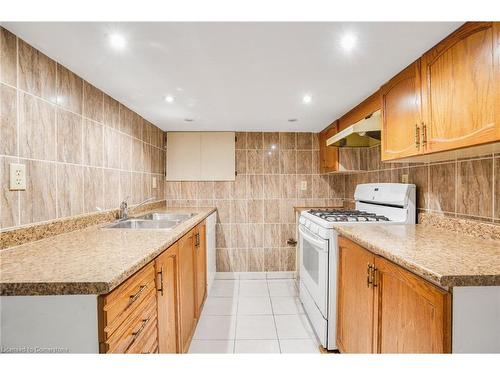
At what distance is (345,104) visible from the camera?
2.29 meters

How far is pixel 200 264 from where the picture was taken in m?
2.36

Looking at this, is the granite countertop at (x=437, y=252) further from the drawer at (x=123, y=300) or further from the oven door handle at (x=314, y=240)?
the drawer at (x=123, y=300)

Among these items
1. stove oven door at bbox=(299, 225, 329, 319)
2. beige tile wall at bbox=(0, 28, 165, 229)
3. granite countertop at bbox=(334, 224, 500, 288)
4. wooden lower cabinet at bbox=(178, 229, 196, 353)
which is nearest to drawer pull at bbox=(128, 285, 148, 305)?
wooden lower cabinet at bbox=(178, 229, 196, 353)

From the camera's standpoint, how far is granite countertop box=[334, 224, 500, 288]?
849 millimetres

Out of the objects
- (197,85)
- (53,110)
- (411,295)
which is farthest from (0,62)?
(411,295)

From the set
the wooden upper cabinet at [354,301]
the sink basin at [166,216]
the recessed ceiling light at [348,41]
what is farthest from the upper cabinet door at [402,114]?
the sink basin at [166,216]

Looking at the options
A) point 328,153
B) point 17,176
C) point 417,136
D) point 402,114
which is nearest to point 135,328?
point 17,176

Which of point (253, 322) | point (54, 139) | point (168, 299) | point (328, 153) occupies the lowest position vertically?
point (253, 322)

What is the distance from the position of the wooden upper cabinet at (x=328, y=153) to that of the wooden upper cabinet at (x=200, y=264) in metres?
1.60

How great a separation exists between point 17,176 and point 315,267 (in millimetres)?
1981

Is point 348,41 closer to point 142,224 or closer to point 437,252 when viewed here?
point 437,252

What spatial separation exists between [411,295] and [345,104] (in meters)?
1.72

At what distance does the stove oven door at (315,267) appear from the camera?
1.91 meters
